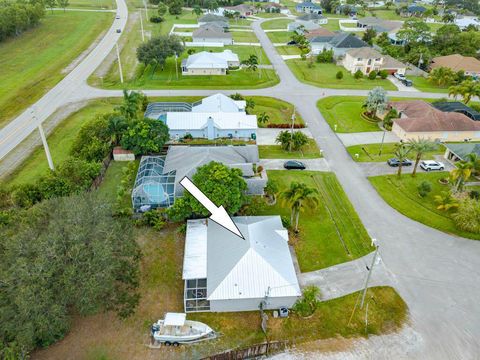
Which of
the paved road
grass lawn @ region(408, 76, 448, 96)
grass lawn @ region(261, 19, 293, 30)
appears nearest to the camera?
the paved road

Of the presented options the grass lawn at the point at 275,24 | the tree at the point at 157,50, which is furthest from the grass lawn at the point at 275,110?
the grass lawn at the point at 275,24

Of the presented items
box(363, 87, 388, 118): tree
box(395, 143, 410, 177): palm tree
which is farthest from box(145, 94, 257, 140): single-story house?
box(363, 87, 388, 118): tree

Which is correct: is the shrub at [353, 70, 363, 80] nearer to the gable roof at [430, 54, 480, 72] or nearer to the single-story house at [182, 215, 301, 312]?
the gable roof at [430, 54, 480, 72]

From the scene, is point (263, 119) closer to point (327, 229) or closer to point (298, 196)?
point (327, 229)

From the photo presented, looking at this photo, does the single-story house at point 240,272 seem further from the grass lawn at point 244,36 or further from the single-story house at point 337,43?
the grass lawn at point 244,36

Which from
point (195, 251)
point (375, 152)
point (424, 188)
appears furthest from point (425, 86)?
point (195, 251)

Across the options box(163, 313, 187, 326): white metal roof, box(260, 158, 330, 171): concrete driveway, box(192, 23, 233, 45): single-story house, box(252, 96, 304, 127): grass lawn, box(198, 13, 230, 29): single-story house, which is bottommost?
box(163, 313, 187, 326): white metal roof
